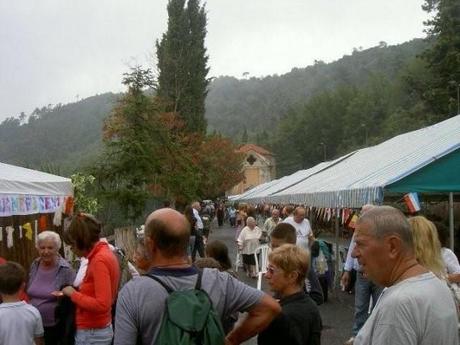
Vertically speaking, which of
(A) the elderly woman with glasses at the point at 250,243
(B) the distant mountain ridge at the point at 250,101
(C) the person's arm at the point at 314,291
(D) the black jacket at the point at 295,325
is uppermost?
(B) the distant mountain ridge at the point at 250,101

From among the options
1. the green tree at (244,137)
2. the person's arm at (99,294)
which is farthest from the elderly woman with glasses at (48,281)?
the green tree at (244,137)

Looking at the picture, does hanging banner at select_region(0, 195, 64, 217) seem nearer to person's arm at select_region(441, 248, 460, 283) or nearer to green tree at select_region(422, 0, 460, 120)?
person's arm at select_region(441, 248, 460, 283)

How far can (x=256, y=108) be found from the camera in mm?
151125

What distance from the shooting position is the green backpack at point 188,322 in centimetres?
240

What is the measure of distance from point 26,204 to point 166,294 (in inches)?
221

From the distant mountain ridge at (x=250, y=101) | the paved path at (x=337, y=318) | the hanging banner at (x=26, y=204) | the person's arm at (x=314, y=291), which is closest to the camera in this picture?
the person's arm at (x=314, y=291)

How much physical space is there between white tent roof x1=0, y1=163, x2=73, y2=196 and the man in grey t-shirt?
4688mm

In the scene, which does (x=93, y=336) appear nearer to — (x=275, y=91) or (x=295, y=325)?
(x=295, y=325)

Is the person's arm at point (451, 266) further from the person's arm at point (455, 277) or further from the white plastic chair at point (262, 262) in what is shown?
the white plastic chair at point (262, 262)

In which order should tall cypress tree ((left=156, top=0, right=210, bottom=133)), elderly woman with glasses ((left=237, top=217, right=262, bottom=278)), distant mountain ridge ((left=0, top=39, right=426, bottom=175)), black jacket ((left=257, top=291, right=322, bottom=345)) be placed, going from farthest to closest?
distant mountain ridge ((left=0, top=39, right=426, bottom=175)) < tall cypress tree ((left=156, top=0, right=210, bottom=133)) < elderly woman with glasses ((left=237, top=217, right=262, bottom=278)) < black jacket ((left=257, top=291, right=322, bottom=345))

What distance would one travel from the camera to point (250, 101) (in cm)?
15112

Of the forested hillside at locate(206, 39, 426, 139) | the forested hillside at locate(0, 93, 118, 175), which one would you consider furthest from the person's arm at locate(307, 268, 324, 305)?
the forested hillside at locate(206, 39, 426, 139)

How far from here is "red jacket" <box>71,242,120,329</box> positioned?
383 cm

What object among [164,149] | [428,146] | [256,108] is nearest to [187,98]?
[164,149]
